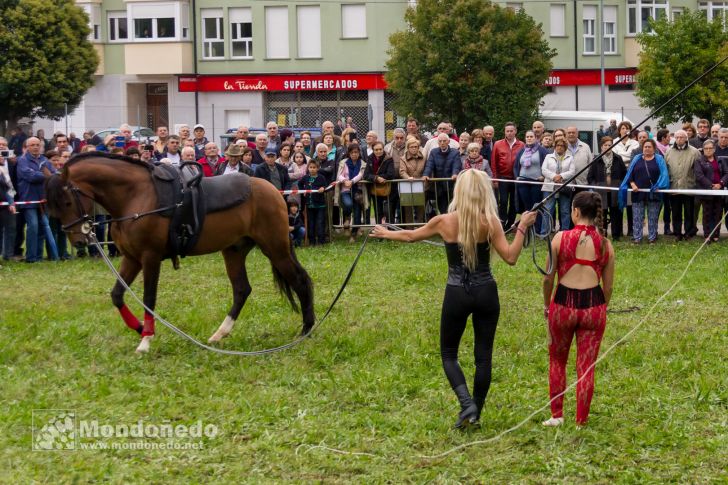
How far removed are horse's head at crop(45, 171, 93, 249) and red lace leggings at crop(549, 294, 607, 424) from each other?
16.8 ft

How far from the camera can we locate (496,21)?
39.4 meters

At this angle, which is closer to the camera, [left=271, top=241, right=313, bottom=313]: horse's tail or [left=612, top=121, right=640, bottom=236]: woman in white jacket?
[left=271, top=241, right=313, bottom=313]: horse's tail

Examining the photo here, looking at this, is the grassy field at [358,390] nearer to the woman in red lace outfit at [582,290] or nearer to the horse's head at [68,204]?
the woman in red lace outfit at [582,290]

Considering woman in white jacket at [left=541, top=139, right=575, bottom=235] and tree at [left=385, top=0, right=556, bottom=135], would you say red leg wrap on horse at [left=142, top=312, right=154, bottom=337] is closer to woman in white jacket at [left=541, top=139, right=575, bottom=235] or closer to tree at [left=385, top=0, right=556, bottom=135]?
woman in white jacket at [left=541, top=139, right=575, bottom=235]

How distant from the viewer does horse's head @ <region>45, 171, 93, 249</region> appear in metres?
11.0

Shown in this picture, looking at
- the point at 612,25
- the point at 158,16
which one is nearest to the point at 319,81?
the point at 158,16

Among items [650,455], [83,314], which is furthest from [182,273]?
[650,455]

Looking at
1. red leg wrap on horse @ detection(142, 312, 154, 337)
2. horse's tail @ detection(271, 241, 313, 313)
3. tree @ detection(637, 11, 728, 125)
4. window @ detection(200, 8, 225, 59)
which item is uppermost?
window @ detection(200, 8, 225, 59)

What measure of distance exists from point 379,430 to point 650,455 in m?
2.00

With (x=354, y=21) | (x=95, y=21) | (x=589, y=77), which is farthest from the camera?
(x=95, y=21)

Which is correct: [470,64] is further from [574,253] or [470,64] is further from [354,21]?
[574,253]

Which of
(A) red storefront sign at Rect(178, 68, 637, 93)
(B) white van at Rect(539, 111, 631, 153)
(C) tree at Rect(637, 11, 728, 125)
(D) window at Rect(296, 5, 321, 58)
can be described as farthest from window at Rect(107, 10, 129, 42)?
(C) tree at Rect(637, 11, 728, 125)

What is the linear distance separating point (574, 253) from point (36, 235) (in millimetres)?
11901

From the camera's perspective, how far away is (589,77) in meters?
48.6
